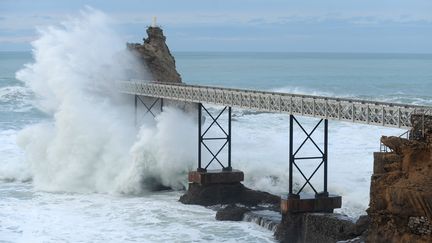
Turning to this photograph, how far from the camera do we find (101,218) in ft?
107

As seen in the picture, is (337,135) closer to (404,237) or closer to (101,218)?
(101,218)

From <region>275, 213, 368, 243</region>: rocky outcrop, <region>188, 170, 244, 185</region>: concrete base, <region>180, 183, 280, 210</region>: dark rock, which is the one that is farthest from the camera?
<region>188, 170, 244, 185</region>: concrete base

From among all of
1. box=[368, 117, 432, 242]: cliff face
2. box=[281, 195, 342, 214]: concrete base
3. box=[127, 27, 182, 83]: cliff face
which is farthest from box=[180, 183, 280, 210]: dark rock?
box=[127, 27, 182, 83]: cliff face

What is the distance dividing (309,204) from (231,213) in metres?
3.56

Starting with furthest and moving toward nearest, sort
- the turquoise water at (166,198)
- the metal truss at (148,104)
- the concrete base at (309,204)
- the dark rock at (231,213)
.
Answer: the metal truss at (148,104) → the dark rock at (231,213) → the turquoise water at (166,198) → the concrete base at (309,204)

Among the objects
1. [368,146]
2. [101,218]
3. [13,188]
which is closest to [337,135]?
[368,146]

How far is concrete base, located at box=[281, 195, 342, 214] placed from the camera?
29469 millimetres

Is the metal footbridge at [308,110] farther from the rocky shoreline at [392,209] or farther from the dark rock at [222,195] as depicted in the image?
the rocky shoreline at [392,209]

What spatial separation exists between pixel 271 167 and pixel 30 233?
15376 mm

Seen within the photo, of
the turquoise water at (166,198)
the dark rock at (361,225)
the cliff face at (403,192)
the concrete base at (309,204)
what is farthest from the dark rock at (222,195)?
the cliff face at (403,192)

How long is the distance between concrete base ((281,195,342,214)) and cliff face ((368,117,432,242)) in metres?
6.97

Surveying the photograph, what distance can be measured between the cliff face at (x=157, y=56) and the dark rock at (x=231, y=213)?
17518 millimetres

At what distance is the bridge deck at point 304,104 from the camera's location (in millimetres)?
26000

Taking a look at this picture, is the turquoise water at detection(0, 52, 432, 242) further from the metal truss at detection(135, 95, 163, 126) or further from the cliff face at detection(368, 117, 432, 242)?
the cliff face at detection(368, 117, 432, 242)
